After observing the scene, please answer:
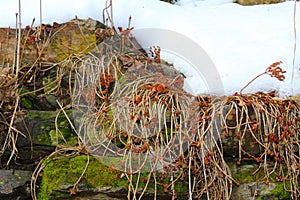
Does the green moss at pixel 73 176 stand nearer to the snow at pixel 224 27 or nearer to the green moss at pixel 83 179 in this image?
the green moss at pixel 83 179

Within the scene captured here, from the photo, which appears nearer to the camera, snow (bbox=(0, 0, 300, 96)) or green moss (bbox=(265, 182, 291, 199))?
green moss (bbox=(265, 182, 291, 199))

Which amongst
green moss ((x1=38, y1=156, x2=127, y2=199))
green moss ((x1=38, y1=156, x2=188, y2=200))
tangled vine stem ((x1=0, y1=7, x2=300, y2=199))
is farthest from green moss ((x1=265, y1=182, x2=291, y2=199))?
green moss ((x1=38, y1=156, x2=127, y2=199))

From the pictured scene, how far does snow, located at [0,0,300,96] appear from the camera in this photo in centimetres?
304

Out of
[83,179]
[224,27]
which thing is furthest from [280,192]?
[224,27]

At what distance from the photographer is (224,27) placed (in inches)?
148

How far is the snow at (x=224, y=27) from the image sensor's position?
3.04 m

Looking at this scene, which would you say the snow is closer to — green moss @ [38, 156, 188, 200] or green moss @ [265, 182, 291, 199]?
green moss @ [265, 182, 291, 199]

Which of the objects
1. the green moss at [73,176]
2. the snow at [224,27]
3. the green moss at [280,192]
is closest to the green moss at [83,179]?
the green moss at [73,176]

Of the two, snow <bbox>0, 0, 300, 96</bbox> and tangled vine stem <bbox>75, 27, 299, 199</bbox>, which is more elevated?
snow <bbox>0, 0, 300, 96</bbox>

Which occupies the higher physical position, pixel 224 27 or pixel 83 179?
pixel 224 27

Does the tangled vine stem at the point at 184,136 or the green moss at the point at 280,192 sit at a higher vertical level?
the tangled vine stem at the point at 184,136

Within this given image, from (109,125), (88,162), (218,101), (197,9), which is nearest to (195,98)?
(218,101)

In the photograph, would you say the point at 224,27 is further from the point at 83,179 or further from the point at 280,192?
the point at 83,179

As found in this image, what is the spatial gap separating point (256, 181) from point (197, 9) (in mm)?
2419
